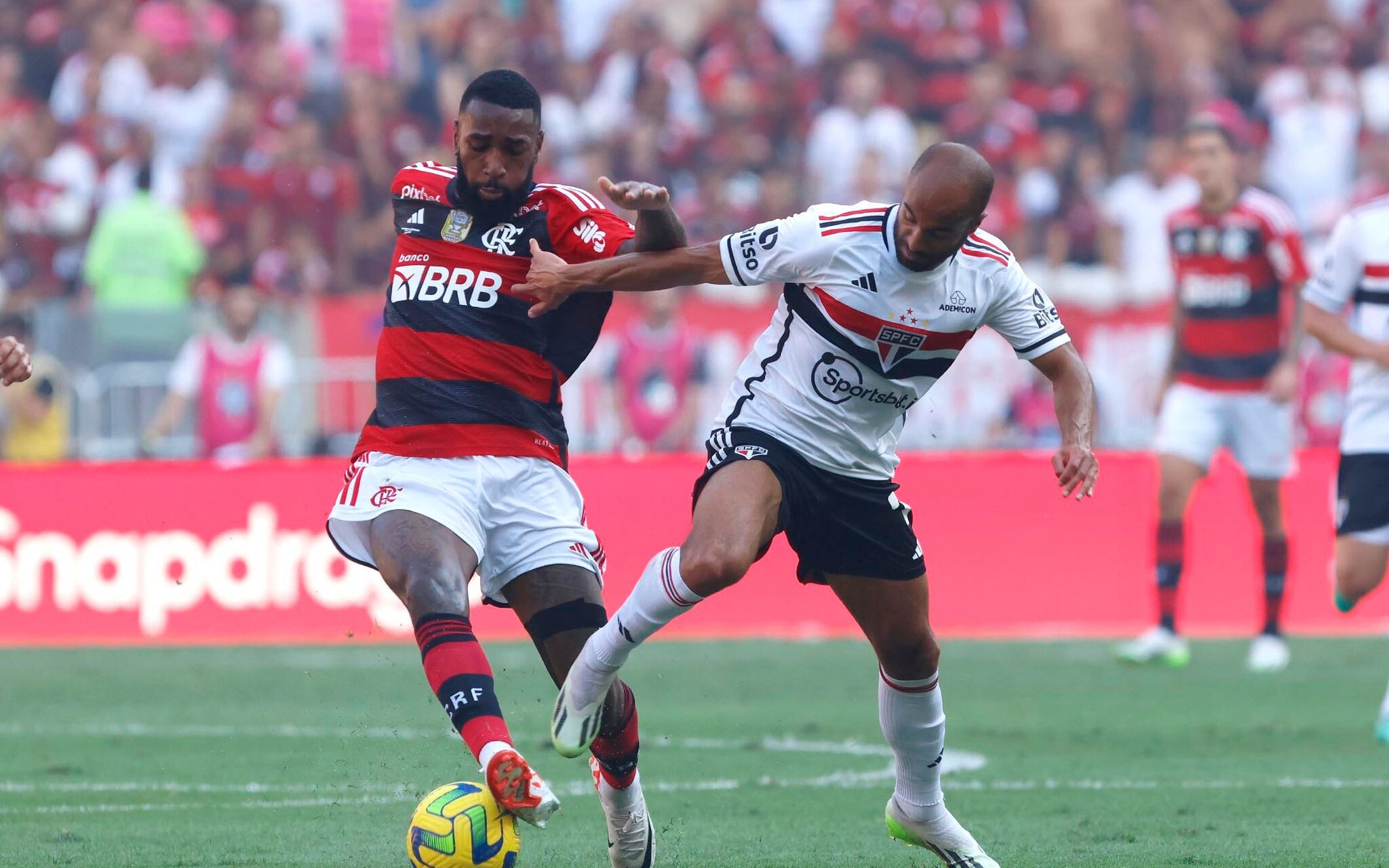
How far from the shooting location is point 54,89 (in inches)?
737

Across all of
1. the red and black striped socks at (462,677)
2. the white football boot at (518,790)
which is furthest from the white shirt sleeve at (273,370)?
the white football boot at (518,790)

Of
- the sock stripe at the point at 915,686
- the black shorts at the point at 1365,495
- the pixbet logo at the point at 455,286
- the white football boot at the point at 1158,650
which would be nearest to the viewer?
the sock stripe at the point at 915,686

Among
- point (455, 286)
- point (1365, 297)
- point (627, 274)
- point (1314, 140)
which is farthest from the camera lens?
point (1314, 140)

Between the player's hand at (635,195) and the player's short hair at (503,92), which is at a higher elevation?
the player's short hair at (503,92)

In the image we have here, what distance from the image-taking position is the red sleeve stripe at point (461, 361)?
244 inches

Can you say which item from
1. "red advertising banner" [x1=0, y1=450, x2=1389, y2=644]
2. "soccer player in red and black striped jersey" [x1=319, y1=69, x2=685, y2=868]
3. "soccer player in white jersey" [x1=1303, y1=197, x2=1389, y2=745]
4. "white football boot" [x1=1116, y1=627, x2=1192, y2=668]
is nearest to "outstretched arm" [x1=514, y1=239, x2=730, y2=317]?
"soccer player in red and black striped jersey" [x1=319, y1=69, x2=685, y2=868]

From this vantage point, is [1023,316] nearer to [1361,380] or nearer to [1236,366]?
[1361,380]

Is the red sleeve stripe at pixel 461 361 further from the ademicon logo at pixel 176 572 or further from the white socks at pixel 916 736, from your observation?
the ademicon logo at pixel 176 572

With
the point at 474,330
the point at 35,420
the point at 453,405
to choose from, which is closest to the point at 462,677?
the point at 453,405

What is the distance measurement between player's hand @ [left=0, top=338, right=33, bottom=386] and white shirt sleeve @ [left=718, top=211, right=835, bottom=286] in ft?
6.85

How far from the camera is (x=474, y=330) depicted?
20.4ft

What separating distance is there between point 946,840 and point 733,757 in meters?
2.65

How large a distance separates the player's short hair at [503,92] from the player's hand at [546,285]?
460 millimetres

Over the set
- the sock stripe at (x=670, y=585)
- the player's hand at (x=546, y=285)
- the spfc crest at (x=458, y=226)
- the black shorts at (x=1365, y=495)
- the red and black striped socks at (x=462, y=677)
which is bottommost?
the black shorts at (x=1365, y=495)
